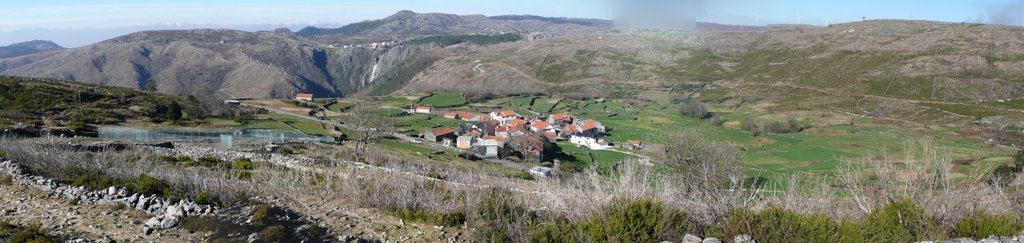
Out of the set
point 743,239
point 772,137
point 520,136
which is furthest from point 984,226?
point 772,137

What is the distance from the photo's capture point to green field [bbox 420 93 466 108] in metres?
83.2

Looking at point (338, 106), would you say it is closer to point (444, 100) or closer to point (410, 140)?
point (444, 100)

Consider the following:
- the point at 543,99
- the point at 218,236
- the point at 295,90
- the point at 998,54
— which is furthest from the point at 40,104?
the point at 998,54

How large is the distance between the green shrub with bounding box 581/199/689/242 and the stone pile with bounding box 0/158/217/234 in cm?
787

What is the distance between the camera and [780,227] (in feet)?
27.9

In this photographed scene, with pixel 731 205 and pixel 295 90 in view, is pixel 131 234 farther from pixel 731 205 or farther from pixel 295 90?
pixel 295 90

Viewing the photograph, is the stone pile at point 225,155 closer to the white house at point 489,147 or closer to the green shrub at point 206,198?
the green shrub at point 206,198

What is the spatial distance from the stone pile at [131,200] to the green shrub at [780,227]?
9867mm

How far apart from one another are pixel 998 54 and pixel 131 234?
111421 millimetres

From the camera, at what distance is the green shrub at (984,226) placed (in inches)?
334

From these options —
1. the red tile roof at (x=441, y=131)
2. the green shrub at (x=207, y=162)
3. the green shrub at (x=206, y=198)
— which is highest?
the green shrub at (x=206, y=198)

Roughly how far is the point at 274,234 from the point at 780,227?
8349 millimetres

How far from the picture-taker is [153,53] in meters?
167

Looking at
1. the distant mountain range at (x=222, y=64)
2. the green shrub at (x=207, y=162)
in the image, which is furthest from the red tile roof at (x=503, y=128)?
the distant mountain range at (x=222, y=64)
